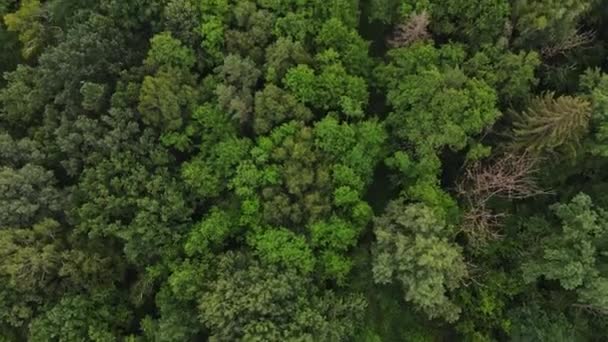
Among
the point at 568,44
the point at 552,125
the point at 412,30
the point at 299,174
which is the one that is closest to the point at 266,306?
the point at 299,174

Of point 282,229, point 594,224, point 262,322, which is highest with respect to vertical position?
point 594,224

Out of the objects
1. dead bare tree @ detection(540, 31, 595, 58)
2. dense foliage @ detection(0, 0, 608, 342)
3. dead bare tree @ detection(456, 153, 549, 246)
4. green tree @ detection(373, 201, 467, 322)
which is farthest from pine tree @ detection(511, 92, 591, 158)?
green tree @ detection(373, 201, 467, 322)

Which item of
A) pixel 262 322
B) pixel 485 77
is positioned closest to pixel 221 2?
pixel 485 77

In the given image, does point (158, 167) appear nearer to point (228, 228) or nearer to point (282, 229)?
point (228, 228)

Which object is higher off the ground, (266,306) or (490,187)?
(490,187)

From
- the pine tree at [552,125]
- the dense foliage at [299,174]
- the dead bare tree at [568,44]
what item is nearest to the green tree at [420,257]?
the dense foliage at [299,174]

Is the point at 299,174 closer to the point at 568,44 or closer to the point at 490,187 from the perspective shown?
the point at 490,187
